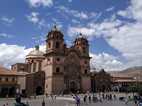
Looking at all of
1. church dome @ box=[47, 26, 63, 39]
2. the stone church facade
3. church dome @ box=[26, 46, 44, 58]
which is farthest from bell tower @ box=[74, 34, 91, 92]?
church dome @ box=[26, 46, 44, 58]

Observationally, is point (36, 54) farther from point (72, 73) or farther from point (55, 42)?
point (72, 73)

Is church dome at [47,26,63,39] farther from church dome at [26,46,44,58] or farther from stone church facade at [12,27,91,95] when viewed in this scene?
church dome at [26,46,44,58]

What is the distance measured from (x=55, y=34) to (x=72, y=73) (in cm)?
1074

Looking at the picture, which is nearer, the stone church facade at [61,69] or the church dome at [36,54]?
the stone church facade at [61,69]

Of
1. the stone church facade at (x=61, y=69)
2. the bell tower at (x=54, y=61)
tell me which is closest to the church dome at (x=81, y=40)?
the stone church facade at (x=61, y=69)

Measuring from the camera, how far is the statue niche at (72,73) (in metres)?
73.9

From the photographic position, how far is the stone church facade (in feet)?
236

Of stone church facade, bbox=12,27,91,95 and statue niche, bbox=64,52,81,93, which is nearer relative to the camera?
stone church facade, bbox=12,27,91,95

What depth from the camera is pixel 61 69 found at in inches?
2874

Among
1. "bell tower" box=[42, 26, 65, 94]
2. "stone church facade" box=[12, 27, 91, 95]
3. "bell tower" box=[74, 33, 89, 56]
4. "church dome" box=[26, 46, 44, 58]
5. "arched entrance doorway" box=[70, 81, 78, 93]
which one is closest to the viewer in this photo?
"bell tower" box=[42, 26, 65, 94]

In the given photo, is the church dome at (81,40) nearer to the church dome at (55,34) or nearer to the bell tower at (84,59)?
the bell tower at (84,59)

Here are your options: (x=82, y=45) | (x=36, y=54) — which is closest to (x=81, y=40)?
(x=82, y=45)

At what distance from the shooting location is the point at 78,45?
79375 mm

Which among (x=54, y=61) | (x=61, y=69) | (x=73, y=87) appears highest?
(x=54, y=61)
